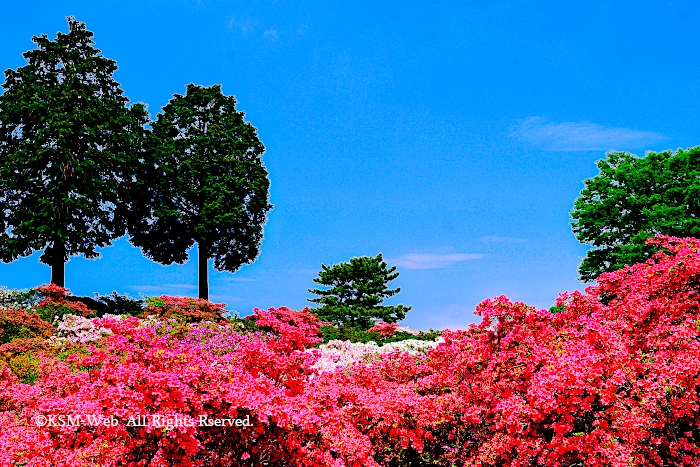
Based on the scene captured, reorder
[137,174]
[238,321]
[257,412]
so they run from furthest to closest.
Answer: [137,174], [238,321], [257,412]

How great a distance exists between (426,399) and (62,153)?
75.6 feet

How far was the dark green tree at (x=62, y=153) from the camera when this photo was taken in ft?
80.9

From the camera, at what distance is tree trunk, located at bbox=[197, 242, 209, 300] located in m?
29.0

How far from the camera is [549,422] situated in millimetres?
5949

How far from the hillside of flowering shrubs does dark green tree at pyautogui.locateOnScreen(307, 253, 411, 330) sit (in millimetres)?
19610

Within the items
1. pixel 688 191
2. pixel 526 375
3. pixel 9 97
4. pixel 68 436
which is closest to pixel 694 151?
pixel 688 191

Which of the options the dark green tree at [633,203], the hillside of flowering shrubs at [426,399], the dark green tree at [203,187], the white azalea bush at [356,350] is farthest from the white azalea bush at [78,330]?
the dark green tree at [633,203]

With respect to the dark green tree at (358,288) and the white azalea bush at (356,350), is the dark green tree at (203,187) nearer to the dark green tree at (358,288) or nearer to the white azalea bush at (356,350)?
the dark green tree at (358,288)

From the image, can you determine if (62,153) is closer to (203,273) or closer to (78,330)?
(203,273)

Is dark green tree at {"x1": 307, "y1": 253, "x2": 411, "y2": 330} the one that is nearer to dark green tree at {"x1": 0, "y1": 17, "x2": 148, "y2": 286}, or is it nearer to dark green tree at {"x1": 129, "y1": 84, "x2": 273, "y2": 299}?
dark green tree at {"x1": 129, "y1": 84, "x2": 273, "y2": 299}

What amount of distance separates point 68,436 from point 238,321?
13.6 m

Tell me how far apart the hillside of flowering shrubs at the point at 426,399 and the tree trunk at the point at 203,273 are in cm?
2061

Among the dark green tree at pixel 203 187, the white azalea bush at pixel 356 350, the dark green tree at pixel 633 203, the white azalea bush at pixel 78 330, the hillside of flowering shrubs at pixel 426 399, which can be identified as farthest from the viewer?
the dark green tree at pixel 203 187

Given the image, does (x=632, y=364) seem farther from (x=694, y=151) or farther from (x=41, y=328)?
(x=694, y=151)
